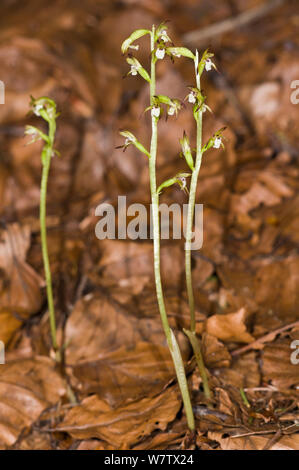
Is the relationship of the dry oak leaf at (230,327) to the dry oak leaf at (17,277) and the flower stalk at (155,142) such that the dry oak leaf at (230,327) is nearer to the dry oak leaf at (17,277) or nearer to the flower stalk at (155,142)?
the flower stalk at (155,142)

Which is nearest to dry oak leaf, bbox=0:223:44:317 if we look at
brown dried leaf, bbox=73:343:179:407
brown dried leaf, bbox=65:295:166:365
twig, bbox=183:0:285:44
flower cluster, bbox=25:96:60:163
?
brown dried leaf, bbox=65:295:166:365

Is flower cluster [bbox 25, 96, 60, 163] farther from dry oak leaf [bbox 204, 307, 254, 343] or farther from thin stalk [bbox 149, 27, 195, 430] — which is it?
dry oak leaf [bbox 204, 307, 254, 343]

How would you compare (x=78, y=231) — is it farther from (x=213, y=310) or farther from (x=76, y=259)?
(x=213, y=310)

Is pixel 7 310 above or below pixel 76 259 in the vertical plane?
below

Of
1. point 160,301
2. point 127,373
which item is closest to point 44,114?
point 160,301

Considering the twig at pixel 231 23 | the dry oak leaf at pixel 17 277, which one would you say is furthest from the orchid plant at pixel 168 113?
the twig at pixel 231 23

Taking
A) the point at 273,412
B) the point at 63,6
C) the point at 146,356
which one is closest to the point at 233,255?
the point at 146,356
